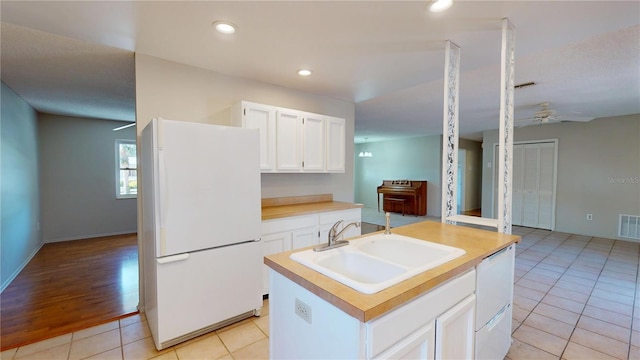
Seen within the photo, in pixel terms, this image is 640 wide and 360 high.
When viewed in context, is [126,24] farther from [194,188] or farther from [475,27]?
[475,27]

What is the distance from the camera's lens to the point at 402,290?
1.02m

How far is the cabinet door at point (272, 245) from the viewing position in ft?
8.54

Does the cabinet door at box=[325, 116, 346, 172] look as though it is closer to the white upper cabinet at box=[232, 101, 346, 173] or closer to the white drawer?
the white upper cabinet at box=[232, 101, 346, 173]

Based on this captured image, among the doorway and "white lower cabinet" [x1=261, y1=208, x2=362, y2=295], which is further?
the doorway

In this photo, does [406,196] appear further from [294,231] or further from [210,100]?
[210,100]

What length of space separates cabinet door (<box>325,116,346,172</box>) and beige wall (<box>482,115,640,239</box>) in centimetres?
514

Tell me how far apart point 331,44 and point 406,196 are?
6.28 meters

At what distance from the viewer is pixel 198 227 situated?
201 centimetres

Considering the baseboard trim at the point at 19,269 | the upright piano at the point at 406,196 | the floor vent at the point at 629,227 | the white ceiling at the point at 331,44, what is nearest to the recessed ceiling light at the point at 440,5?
the white ceiling at the point at 331,44

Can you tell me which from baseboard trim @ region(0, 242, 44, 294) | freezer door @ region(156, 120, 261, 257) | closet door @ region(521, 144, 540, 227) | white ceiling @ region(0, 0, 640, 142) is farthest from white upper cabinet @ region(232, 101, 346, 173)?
closet door @ region(521, 144, 540, 227)

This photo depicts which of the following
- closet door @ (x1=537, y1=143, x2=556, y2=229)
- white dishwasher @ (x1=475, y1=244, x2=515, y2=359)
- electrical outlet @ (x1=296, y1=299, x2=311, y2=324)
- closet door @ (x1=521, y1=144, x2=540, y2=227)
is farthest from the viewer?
closet door @ (x1=521, y1=144, x2=540, y2=227)

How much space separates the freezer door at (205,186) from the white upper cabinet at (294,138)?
0.57 metres

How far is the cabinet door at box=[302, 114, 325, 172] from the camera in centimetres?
320

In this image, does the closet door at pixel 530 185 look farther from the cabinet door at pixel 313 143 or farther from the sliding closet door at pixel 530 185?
the cabinet door at pixel 313 143
